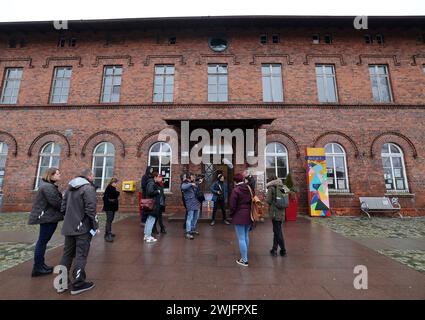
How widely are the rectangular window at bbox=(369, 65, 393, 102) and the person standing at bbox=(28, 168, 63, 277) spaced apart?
14.1m

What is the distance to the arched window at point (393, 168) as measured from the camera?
10336 millimetres

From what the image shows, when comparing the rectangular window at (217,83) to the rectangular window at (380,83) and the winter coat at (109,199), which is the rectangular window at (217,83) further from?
the rectangular window at (380,83)

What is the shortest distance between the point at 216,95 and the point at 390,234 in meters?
9.28

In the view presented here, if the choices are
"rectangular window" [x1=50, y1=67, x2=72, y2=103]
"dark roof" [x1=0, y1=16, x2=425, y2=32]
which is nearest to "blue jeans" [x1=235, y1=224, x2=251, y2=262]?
"dark roof" [x1=0, y1=16, x2=425, y2=32]

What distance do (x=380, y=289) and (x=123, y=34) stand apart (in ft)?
49.0

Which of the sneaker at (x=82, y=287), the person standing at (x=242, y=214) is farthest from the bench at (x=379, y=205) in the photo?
the sneaker at (x=82, y=287)

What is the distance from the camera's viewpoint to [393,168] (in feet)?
34.4

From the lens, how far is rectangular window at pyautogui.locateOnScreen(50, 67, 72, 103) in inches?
461

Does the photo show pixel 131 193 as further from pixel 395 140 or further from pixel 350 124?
pixel 395 140

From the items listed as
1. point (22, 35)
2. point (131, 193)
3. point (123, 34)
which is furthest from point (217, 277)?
point (22, 35)

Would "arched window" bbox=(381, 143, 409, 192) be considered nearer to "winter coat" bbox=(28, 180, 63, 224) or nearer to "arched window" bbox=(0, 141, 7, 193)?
"winter coat" bbox=(28, 180, 63, 224)

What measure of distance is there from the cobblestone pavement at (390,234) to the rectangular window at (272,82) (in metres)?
6.44
